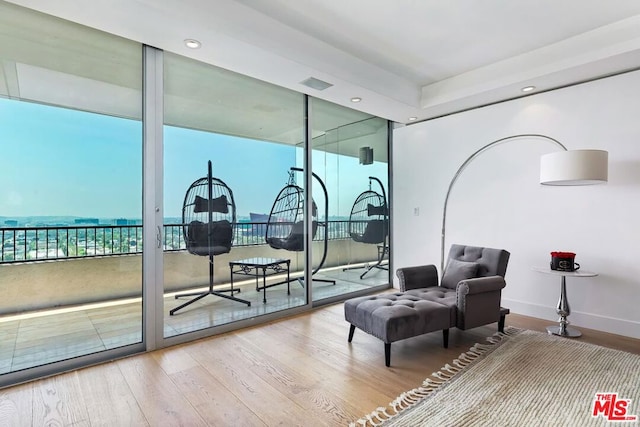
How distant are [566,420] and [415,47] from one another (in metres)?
3.21

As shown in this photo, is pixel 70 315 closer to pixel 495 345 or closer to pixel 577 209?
pixel 495 345

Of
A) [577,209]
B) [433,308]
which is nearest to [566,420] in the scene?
[433,308]

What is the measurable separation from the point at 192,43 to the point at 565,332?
4.27m

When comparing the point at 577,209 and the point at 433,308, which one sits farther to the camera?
the point at 577,209

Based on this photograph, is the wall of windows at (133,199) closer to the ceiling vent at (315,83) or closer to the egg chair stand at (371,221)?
the ceiling vent at (315,83)

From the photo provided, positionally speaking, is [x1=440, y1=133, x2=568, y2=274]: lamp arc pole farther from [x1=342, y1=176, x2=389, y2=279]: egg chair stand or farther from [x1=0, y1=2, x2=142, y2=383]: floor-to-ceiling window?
[x1=0, y1=2, x2=142, y2=383]: floor-to-ceiling window

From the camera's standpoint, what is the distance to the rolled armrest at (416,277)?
350 cm

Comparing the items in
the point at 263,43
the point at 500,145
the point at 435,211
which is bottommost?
the point at 435,211

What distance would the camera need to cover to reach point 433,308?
2.79 meters

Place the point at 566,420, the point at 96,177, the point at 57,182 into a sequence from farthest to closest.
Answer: the point at 96,177 < the point at 57,182 < the point at 566,420

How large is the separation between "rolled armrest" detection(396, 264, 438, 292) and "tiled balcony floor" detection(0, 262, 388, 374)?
1445mm

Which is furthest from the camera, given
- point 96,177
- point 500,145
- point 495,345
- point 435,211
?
point 435,211

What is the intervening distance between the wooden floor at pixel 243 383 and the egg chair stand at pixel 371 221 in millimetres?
1814

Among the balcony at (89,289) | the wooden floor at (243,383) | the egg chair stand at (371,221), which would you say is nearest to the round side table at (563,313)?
the wooden floor at (243,383)
